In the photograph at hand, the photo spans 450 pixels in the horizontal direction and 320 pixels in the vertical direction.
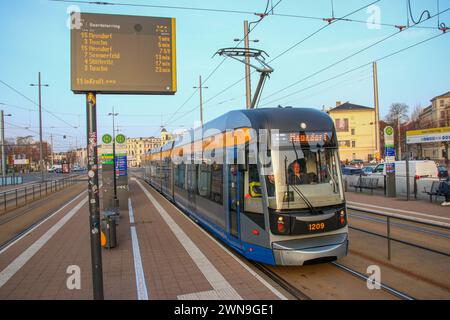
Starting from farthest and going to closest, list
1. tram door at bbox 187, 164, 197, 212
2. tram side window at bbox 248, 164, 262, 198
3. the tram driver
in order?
tram door at bbox 187, 164, 197, 212, tram side window at bbox 248, 164, 262, 198, the tram driver

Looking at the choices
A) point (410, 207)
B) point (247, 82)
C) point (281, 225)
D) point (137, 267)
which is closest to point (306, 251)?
point (281, 225)

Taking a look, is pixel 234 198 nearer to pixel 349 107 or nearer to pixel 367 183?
pixel 367 183

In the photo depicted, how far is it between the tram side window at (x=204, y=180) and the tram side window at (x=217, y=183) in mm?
422

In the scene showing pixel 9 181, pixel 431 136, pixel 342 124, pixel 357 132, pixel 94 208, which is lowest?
pixel 9 181

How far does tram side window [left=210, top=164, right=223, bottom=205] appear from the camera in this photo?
8.25 metres

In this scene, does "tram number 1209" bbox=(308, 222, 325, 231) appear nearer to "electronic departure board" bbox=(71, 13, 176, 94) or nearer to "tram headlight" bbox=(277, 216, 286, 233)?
"tram headlight" bbox=(277, 216, 286, 233)

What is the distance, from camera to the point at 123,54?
498 cm

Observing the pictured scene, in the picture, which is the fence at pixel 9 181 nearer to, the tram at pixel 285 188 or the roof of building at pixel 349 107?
the tram at pixel 285 188

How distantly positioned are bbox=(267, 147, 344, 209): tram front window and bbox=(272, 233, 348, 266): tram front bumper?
612 millimetres

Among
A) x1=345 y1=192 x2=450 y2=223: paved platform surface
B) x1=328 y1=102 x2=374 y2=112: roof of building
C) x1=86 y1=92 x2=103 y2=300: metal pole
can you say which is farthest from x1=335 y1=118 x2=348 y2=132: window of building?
x1=86 y1=92 x2=103 y2=300: metal pole

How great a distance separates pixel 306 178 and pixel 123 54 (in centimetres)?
370

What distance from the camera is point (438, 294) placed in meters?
5.38
